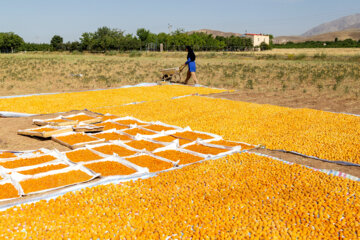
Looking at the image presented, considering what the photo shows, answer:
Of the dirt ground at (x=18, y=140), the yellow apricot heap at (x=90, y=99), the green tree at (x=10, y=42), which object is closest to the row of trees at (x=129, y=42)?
the green tree at (x=10, y=42)

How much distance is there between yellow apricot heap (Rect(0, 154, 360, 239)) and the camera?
247 cm

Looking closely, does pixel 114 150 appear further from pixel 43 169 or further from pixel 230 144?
pixel 230 144

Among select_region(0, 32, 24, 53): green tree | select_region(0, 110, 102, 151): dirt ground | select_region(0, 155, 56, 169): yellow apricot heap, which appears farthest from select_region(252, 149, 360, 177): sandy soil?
select_region(0, 32, 24, 53): green tree

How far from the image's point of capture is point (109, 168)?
3.69 meters

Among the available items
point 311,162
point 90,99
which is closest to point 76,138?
point 311,162

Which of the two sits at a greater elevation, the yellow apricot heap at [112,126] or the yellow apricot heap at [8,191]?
the yellow apricot heap at [112,126]

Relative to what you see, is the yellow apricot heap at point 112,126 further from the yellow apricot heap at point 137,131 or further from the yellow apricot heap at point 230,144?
the yellow apricot heap at point 230,144

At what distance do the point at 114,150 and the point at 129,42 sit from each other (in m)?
52.6

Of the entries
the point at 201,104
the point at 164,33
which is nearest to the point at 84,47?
the point at 164,33

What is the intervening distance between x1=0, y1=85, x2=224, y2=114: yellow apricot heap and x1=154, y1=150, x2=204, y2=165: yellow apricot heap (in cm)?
391

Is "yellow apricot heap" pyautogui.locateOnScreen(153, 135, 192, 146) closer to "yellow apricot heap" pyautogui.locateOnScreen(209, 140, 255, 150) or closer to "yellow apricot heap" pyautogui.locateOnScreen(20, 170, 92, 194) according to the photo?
"yellow apricot heap" pyautogui.locateOnScreen(209, 140, 255, 150)

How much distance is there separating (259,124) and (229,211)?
11.1 ft

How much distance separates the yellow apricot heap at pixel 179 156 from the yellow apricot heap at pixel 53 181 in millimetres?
1085

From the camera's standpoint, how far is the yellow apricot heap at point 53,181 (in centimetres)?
314
